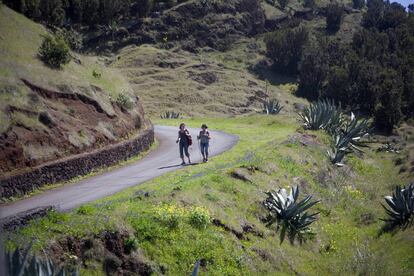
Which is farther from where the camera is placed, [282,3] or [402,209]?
[282,3]

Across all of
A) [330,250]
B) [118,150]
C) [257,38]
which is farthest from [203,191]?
[257,38]

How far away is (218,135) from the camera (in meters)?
33.1

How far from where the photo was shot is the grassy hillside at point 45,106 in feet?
56.2

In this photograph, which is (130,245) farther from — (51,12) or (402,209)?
(51,12)

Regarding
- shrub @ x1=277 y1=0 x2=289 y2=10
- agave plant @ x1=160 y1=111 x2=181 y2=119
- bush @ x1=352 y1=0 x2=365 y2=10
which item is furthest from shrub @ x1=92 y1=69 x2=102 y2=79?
bush @ x1=352 y1=0 x2=365 y2=10

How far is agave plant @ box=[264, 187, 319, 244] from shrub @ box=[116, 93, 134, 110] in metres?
10.5

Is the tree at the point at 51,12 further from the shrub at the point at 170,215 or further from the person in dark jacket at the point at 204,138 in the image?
the shrub at the point at 170,215

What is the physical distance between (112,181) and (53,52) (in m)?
7.47

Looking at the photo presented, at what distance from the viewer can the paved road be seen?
584 inches

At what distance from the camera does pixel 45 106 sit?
19.4 metres

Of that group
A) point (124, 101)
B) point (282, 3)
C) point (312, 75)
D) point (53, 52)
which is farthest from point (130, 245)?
point (282, 3)

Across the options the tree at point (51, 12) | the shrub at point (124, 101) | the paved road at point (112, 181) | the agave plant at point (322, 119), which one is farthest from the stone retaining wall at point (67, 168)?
the tree at point (51, 12)

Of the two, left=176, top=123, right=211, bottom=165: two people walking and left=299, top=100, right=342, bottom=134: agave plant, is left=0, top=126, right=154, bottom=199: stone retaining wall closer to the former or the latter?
left=176, top=123, right=211, bottom=165: two people walking

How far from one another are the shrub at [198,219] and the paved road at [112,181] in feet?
10.7
